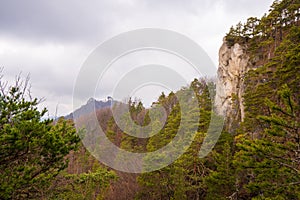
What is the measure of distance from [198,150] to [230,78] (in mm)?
13311

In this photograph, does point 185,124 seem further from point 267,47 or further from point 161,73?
point 267,47

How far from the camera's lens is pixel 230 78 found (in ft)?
81.8

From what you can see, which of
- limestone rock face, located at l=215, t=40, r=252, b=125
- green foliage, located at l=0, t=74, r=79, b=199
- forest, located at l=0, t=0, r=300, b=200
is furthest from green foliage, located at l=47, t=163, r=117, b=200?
limestone rock face, located at l=215, t=40, r=252, b=125

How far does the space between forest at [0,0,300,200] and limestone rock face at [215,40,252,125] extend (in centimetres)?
93

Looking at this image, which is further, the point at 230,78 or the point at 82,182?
the point at 230,78

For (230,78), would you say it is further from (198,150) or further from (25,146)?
(25,146)

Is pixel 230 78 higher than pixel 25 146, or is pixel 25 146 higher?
pixel 230 78

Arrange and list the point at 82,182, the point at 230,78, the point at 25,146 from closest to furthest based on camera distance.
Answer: the point at 25,146 < the point at 82,182 < the point at 230,78

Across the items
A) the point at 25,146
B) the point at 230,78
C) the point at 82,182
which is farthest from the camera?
the point at 230,78

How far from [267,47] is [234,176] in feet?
49.1

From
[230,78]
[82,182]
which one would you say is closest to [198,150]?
[82,182]

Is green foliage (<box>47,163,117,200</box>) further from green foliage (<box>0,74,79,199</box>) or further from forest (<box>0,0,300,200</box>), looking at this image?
green foliage (<box>0,74,79,199</box>)

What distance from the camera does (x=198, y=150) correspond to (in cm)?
1367

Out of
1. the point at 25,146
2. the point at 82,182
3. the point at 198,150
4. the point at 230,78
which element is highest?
the point at 230,78
